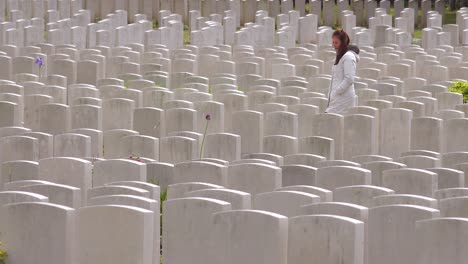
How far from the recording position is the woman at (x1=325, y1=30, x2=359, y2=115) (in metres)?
10.6

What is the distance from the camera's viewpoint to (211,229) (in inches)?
255

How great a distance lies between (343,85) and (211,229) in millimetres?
4349

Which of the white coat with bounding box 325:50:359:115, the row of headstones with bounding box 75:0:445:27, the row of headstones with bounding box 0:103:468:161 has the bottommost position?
the row of headstones with bounding box 0:103:468:161

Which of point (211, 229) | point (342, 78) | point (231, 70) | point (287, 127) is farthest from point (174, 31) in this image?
point (211, 229)

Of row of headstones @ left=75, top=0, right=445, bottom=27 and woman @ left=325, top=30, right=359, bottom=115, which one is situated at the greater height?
row of headstones @ left=75, top=0, right=445, bottom=27

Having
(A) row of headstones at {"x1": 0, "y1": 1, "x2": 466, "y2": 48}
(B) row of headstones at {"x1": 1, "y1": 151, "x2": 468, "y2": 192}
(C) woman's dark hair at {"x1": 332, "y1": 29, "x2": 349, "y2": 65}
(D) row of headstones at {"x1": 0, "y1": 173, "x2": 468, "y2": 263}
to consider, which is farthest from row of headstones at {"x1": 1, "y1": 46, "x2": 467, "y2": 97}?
(D) row of headstones at {"x1": 0, "y1": 173, "x2": 468, "y2": 263}

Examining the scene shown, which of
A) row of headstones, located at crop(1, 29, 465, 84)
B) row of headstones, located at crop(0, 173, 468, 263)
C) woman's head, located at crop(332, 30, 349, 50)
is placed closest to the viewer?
row of headstones, located at crop(0, 173, 468, 263)

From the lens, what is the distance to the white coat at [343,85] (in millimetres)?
10625

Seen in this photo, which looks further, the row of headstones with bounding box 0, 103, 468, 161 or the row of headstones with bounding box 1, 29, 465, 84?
the row of headstones with bounding box 1, 29, 465, 84

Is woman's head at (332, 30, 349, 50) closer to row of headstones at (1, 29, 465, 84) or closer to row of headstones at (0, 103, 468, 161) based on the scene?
row of headstones at (0, 103, 468, 161)

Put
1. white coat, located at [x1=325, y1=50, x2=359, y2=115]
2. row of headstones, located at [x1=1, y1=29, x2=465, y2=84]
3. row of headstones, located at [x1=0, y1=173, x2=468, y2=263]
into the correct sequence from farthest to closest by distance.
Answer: row of headstones, located at [x1=1, y1=29, x2=465, y2=84], white coat, located at [x1=325, y1=50, x2=359, y2=115], row of headstones, located at [x1=0, y1=173, x2=468, y2=263]

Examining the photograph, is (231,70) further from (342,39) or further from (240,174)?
(240,174)

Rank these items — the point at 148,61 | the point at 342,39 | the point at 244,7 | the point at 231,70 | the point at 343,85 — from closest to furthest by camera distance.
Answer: the point at 342,39, the point at 343,85, the point at 231,70, the point at 148,61, the point at 244,7

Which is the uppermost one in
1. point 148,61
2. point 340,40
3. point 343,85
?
point 340,40
